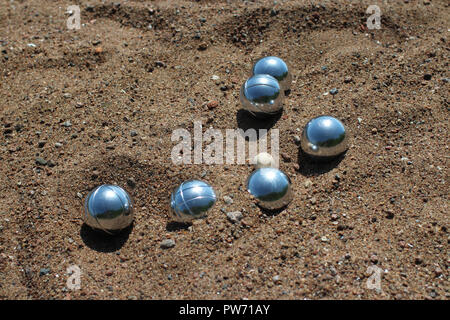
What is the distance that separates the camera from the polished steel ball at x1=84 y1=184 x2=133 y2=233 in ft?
8.64

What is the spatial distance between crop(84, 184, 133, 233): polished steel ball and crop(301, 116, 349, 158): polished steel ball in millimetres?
1217

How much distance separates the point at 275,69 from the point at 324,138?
0.77 meters

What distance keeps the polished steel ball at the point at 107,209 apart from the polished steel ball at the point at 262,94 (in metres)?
1.10

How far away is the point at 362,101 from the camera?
3307mm

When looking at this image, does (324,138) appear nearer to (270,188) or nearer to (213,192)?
(270,188)

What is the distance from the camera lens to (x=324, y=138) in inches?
112

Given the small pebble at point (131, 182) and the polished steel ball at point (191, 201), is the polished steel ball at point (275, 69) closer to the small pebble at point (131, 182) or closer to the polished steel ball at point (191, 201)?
the polished steel ball at point (191, 201)

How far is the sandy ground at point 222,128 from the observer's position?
2533mm

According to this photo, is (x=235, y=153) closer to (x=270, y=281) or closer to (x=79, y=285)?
(x=270, y=281)

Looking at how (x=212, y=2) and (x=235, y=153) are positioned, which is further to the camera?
(x=212, y=2)

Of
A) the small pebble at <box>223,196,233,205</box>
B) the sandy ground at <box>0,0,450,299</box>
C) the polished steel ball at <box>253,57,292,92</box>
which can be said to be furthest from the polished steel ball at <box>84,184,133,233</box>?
the polished steel ball at <box>253,57,292,92</box>

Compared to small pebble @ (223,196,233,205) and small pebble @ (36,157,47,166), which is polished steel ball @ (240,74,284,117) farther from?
small pebble @ (36,157,47,166)
